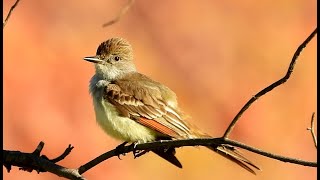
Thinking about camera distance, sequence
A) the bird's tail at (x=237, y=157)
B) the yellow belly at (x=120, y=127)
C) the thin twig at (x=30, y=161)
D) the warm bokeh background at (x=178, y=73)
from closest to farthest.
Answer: the thin twig at (x=30, y=161) < the bird's tail at (x=237, y=157) < the yellow belly at (x=120, y=127) < the warm bokeh background at (x=178, y=73)

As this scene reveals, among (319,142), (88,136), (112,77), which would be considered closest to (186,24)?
(88,136)

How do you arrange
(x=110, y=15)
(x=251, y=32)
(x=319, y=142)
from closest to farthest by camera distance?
1. (x=319, y=142)
2. (x=110, y=15)
3. (x=251, y=32)

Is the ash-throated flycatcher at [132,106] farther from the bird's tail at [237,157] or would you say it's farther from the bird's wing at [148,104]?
the bird's tail at [237,157]

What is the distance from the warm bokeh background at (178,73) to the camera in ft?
56.1

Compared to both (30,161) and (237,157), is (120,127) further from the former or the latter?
(30,161)

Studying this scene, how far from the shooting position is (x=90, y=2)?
Answer: 60.6 ft

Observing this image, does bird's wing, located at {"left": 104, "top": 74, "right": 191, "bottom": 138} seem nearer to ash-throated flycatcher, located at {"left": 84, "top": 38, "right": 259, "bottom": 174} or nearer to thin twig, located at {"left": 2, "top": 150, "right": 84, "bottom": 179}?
ash-throated flycatcher, located at {"left": 84, "top": 38, "right": 259, "bottom": 174}

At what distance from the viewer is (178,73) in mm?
19859

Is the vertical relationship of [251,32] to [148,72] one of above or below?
above

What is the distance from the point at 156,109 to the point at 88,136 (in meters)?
11.2

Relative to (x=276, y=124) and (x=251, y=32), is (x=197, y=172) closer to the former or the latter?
(x=276, y=124)

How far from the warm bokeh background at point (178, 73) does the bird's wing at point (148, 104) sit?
955cm

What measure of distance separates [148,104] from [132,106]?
0.12 m

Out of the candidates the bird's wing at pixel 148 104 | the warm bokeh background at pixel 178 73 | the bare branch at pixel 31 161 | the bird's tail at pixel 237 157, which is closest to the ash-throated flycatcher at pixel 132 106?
the bird's wing at pixel 148 104
